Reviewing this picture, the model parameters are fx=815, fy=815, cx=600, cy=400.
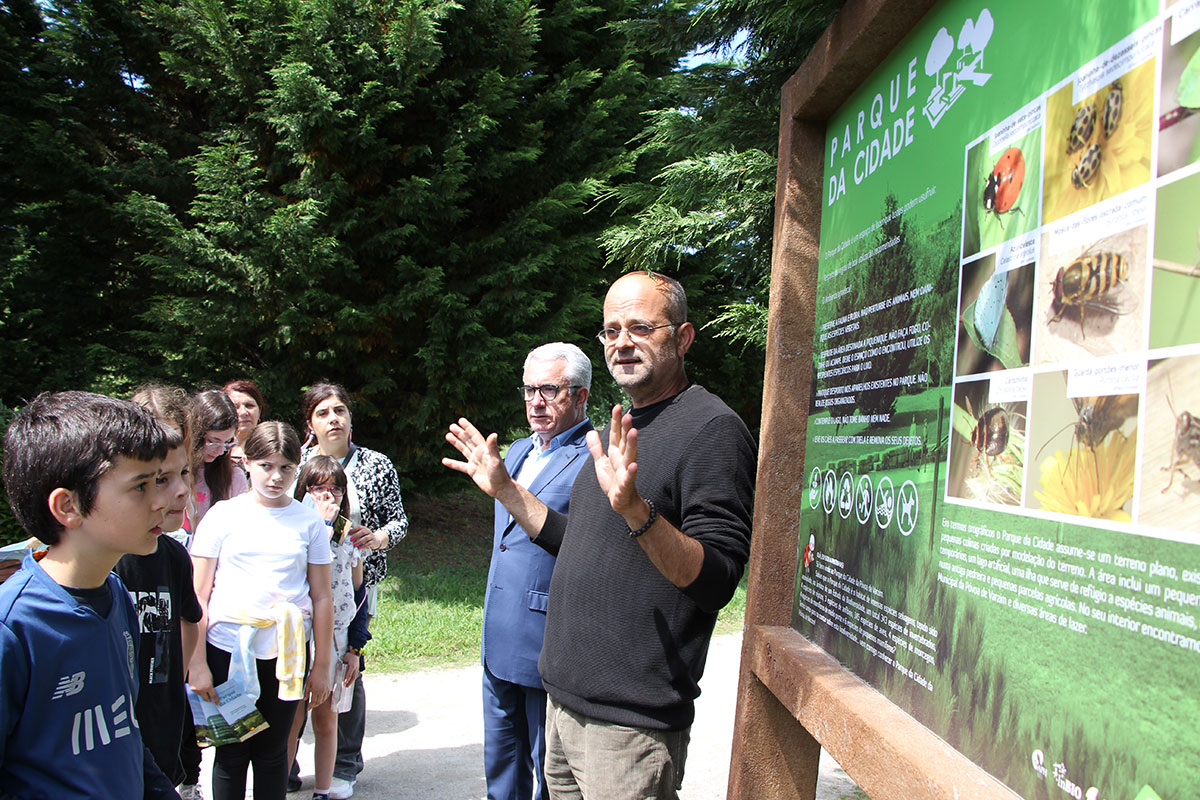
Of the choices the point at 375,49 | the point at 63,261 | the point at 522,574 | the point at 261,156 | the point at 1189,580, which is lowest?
the point at 522,574

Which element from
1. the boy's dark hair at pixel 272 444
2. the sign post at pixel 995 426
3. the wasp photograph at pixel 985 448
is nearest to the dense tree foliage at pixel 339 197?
the boy's dark hair at pixel 272 444

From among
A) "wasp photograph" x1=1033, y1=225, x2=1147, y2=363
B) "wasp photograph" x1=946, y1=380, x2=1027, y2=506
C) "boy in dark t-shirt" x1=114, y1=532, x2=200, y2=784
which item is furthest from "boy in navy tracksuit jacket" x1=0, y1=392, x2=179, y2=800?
"wasp photograph" x1=1033, y1=225, x2=1147, y2=363

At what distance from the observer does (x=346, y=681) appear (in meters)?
4.07

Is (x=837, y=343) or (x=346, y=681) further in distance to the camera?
(x=346, y=681)

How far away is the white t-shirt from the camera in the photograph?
318 centimetres

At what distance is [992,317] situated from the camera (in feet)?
4.58

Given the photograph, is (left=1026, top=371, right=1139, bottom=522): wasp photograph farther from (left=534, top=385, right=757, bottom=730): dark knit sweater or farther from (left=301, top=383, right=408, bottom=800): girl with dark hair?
(left=301, top=383, right=408, bottom=800): girl with dark hair

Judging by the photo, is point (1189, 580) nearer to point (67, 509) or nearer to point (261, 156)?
point (67, 509)

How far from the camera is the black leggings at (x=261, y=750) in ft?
10.3

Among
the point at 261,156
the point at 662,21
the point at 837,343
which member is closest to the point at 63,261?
the point at 261,156

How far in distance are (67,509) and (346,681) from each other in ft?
8.38

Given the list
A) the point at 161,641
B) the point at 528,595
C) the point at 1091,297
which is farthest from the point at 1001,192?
the point at 161,641

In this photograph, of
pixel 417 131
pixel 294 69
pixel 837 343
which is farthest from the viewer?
pixel 417 131

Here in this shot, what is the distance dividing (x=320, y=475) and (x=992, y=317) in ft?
10.8
